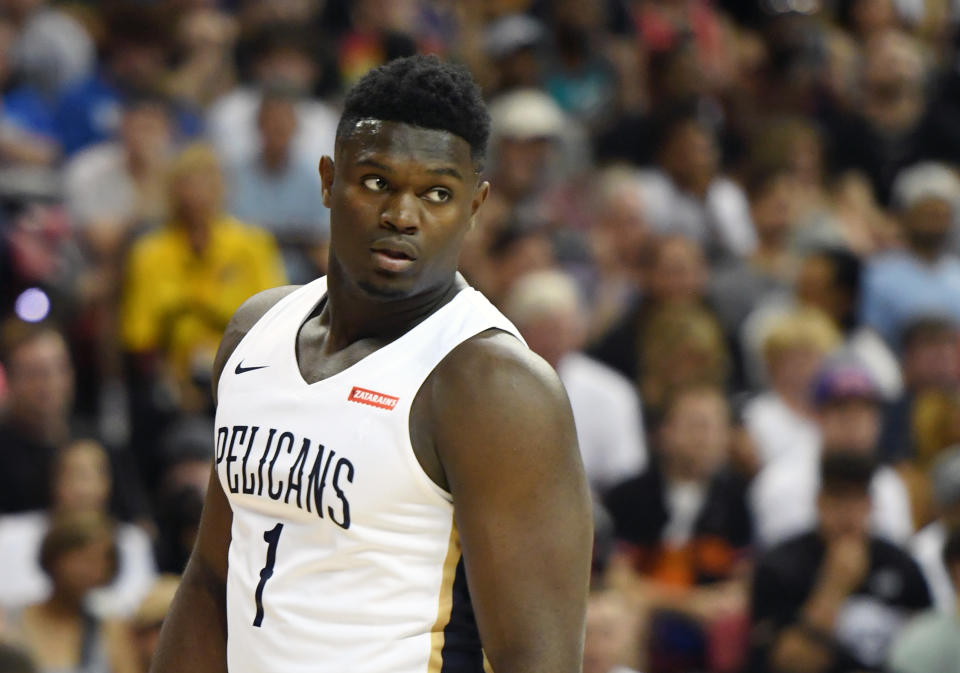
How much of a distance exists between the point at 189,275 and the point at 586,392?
1752mm

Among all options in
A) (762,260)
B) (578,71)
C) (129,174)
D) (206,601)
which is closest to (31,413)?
(129,174)

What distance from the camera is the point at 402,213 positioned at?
2.19 m

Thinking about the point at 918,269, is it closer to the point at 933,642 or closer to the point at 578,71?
the point at 578,71

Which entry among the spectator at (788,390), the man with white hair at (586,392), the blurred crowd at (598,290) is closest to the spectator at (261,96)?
the blurred crowd at (598,290)

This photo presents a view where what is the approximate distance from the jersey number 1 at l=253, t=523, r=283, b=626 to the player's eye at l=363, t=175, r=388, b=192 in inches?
20.4

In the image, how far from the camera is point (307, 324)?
250cm

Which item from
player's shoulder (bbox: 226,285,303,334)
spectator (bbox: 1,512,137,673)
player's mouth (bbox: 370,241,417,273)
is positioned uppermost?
player's mouth (bbox: 370,241,417,273)

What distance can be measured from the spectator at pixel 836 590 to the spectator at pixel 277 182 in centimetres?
283

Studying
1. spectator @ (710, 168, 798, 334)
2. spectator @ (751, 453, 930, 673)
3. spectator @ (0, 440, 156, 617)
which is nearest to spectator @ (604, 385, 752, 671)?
spectator @ (751, 453, 930, 673)

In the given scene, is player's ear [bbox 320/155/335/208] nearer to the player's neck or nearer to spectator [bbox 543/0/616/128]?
the player's neck

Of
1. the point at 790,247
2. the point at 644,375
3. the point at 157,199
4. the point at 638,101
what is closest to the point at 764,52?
the point at 638,101

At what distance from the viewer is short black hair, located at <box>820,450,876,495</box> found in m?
5.61

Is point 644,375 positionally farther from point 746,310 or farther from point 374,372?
point 374,372

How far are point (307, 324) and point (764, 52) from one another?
8.35m
